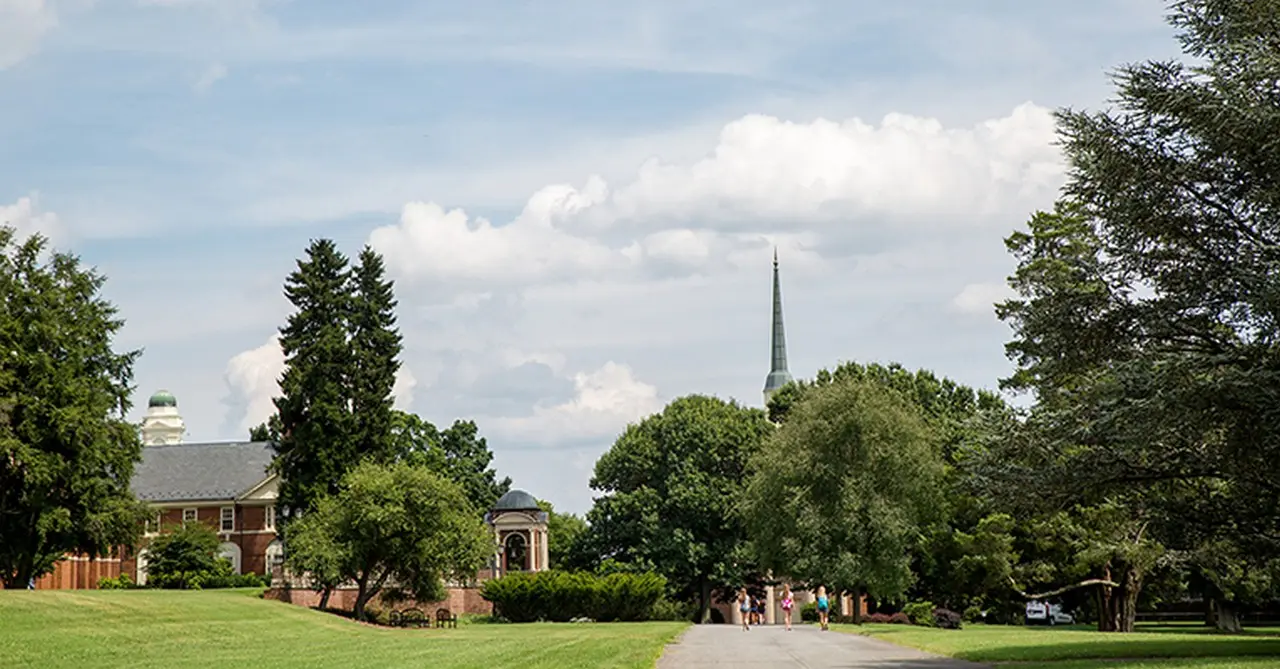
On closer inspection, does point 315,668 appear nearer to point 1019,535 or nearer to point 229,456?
point 1019,535

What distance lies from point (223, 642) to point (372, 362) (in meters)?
30.6

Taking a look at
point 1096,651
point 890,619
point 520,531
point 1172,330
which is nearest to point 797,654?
point 1096,651

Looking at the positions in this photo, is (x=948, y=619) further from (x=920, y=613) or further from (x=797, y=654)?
(x=797, y=654)

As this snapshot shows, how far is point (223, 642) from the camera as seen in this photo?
38688 millimetres

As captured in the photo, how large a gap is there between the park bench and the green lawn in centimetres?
577

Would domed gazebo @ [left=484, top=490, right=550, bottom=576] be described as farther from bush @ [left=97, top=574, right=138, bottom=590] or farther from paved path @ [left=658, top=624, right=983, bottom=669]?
paved path @ [left=658, top=624, right=983, bottom=669]

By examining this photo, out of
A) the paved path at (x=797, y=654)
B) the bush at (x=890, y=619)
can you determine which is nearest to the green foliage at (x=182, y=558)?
the bush at (x=890, y=619)

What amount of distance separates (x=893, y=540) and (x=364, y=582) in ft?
74.0

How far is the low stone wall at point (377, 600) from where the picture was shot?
63.2 metres

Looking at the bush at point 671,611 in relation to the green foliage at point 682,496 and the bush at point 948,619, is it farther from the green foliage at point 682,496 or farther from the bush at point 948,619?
the bush at point 948,619

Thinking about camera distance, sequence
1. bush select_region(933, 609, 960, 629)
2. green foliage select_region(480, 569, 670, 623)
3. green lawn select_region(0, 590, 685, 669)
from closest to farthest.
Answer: green lawn select_region(0, 590, 685, 669) → bush select_region(933, 609, 960, 629) → green foliage select_region(480, 569, 670, 623)

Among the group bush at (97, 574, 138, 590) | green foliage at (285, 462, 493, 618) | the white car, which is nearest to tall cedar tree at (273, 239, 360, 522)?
green foliage at (285, 462, 493, 618)

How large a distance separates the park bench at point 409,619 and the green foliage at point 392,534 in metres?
1.03

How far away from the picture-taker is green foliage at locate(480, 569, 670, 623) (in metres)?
68.8
